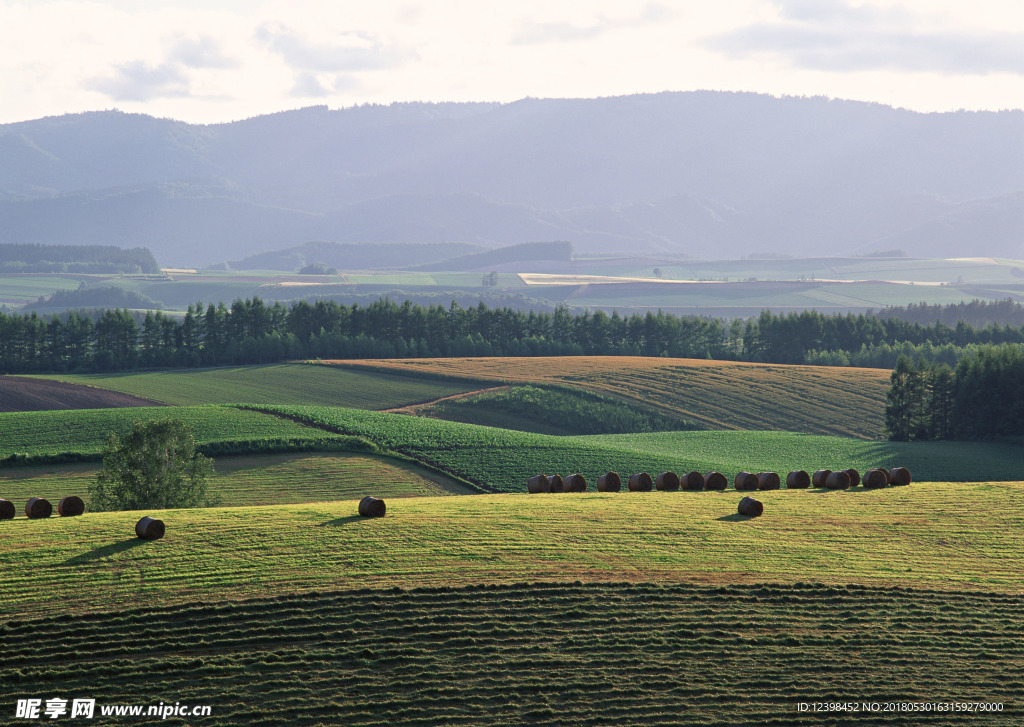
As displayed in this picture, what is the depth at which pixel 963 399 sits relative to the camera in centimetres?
9231

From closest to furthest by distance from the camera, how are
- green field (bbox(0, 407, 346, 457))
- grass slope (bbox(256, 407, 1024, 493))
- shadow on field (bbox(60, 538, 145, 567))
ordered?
shadow on field (bbox(60, 538, 145, 567))
green field (bbox(0, 407, 346, 457))
grass slope (bbox(256, 407, 1024, 493))

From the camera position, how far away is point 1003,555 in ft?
140

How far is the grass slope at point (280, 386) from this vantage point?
338ft

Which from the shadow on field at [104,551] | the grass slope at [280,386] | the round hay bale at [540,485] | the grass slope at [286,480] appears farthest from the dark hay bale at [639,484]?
the grass slope at [280,386]

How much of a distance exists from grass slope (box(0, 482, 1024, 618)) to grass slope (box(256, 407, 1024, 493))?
19021 millimetres

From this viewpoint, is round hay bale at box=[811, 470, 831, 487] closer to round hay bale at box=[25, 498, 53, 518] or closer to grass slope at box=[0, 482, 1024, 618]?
grass slope at box=[0, 482, 1024, 618]

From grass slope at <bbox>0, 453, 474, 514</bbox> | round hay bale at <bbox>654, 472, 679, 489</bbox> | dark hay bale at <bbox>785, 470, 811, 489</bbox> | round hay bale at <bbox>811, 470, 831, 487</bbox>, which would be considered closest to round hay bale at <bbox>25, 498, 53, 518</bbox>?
grass slope at <bbox>0, 453, 474, 514</bbox>

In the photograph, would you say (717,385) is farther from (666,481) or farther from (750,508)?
(750,508)

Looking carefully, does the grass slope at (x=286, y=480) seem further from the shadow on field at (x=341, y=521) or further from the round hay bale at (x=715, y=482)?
the round hay bale at (x=715, y=482)

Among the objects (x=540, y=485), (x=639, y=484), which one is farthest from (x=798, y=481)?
(x=540, y=485)

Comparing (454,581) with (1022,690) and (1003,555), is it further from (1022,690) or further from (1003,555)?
(1003,555)

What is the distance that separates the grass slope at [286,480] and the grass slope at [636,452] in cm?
353

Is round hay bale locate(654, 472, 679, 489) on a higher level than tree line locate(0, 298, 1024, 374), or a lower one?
lower

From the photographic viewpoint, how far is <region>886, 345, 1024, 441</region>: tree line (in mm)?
88875
